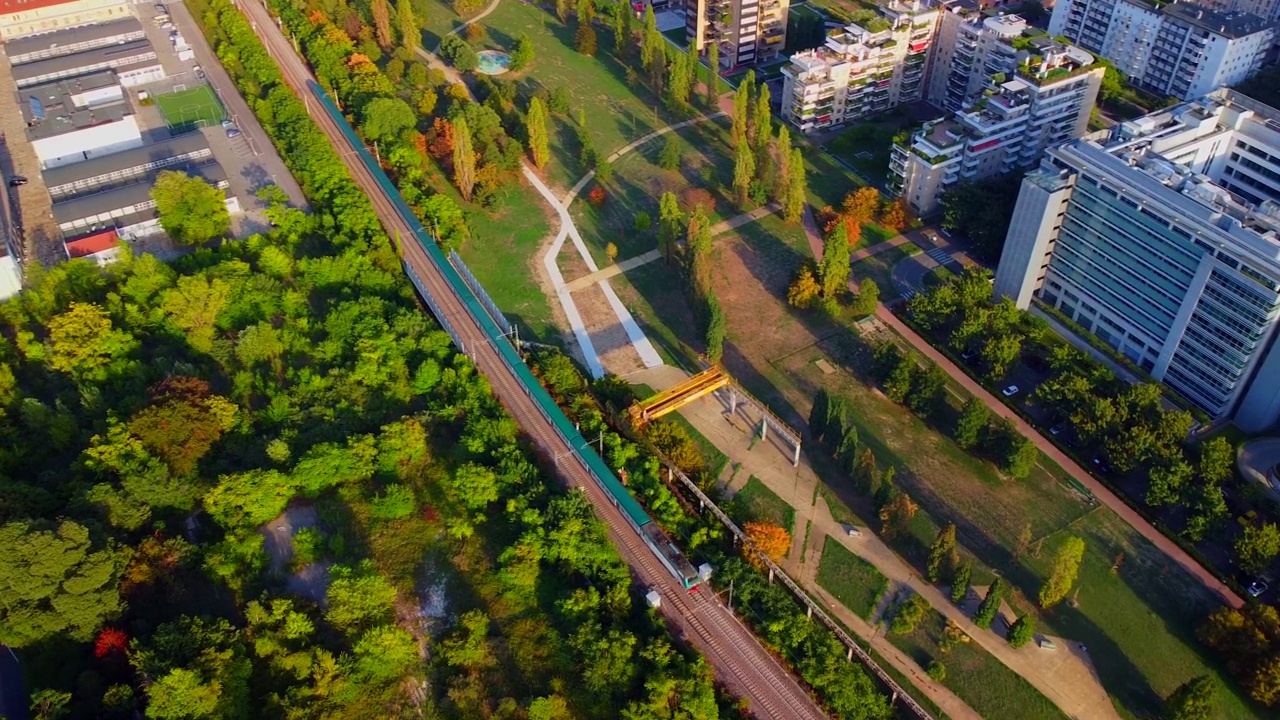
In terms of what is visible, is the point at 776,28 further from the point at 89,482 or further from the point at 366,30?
the point at 89,482

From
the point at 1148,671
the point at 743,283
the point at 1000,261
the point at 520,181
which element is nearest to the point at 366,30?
the point at 520,181

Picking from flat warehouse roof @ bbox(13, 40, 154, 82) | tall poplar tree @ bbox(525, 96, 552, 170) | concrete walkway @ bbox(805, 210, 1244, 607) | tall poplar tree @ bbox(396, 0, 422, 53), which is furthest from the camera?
tall poplar tree @ bbox(396, 0, 422, 53)

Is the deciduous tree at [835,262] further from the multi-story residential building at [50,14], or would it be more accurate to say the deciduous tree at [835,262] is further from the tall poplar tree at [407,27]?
the multi-story residential building at [50,14]

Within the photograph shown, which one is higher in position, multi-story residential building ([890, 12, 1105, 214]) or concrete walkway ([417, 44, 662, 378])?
multi-story residential building ([890, 12, 1105, 214])

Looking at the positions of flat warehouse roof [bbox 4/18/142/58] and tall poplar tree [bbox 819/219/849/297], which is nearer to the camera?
tall poplar tree [bbox 819/219/849/297]

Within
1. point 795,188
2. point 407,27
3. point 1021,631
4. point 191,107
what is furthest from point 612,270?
point 191,107

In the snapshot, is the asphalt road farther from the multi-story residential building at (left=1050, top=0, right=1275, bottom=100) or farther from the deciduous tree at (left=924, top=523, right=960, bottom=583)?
the multi-story residential building at (left=1050, top=0, right=1275, bottom=100)

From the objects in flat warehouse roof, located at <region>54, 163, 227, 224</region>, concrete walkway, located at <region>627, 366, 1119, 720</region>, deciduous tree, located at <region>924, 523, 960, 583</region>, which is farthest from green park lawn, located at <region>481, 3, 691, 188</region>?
deciduous tree, located at <region>924, 523, 960, 583</region>

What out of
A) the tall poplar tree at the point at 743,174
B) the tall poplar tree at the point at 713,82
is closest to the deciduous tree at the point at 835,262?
the tall poplar tree at the point at 743,174
